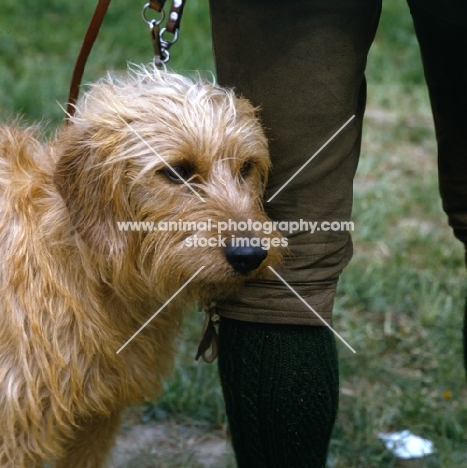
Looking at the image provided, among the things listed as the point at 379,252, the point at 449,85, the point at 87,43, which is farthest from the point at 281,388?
the point at 379,252

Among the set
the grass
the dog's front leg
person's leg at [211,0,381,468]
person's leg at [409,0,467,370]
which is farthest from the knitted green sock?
the grass

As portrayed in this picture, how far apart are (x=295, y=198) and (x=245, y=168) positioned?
0.25m

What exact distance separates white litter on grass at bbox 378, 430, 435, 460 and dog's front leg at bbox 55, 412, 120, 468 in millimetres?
1042

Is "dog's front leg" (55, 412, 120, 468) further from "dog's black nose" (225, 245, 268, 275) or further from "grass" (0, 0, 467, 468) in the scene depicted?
"dog's black nose" (225, 245, 268, 275)

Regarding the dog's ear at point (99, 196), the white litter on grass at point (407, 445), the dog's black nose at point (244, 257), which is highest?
the dog's ear at point (99, 196)

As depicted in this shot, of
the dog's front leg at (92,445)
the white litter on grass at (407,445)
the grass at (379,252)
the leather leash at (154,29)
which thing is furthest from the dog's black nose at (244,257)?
the white litter on grass at (407,445)

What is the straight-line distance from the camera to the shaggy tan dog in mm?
2291

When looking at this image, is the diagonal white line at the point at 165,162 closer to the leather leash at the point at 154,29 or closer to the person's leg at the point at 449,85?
the leather leash at the point at 154,29

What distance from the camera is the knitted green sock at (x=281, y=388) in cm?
221

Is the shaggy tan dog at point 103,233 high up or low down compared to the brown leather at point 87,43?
down

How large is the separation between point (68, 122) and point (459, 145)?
1148 mm

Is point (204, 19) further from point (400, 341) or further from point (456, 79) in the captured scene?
point (456, 79)

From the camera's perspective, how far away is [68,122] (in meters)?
2.57

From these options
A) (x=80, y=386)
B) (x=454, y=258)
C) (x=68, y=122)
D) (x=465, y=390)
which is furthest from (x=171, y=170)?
(x=454, y=258)
